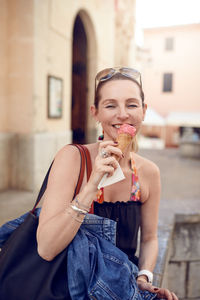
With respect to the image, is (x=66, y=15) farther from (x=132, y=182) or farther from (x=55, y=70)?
(x=132, y=182)

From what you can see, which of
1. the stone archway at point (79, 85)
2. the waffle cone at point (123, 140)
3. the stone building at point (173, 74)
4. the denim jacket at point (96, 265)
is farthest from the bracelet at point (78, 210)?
the stone building at point (173, 74)

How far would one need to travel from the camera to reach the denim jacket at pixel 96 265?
1.17 m

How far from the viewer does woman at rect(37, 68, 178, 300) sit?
121 cm

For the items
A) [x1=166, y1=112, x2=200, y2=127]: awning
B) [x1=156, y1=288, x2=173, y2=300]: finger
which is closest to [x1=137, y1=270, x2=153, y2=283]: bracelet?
[x1=156, y1=288, x2=173, y2=300]: finger

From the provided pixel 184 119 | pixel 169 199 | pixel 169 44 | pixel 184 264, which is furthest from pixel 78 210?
pixel 169 44

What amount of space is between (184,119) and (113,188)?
22620mm

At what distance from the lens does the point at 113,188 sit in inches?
63.7

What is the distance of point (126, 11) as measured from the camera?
36.4ft

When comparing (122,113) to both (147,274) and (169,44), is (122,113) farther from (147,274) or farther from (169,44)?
(169,44)

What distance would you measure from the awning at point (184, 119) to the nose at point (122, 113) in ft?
70.0

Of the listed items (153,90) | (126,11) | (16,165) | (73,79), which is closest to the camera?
(16,165)

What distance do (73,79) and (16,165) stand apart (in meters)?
4.01

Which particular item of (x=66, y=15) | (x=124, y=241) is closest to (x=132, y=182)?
(x=124, y=241)

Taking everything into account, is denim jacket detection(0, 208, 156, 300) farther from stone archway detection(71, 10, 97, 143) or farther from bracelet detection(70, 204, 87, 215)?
stone archway detection(71, 10, 97, 143)
